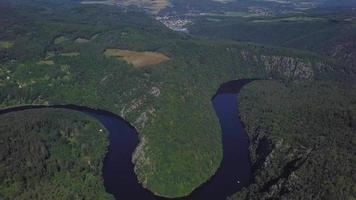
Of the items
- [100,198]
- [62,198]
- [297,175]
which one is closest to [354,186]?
[297,175]

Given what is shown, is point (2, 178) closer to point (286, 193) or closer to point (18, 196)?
point (18, 196)

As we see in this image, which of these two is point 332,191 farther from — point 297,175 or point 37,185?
point 37,185

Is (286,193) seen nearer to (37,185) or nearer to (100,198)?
(100,198)

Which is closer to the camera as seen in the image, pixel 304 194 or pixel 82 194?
pixel 304 194

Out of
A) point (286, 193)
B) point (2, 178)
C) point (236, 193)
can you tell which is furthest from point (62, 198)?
point (286, 193)

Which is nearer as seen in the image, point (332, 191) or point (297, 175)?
point (332, 191)

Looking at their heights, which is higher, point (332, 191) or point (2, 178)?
point (332, 191)

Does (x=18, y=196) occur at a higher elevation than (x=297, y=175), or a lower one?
lower
